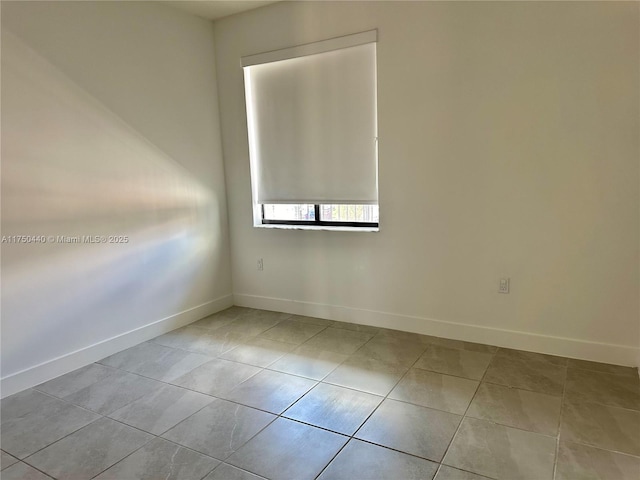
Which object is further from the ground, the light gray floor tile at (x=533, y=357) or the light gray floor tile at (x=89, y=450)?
the light gray floor tile at (x=533, y=357)

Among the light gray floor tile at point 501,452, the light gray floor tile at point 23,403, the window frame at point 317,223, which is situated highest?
the window frame at point 317,223

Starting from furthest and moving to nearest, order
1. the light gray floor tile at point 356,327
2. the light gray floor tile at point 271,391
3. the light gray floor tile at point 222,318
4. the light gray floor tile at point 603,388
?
the light gray floor tile at point 222,318, the light gray floor tile at point 356,327, the light gray floor tile at point 271,391, the light gray floor tile at point 603,388

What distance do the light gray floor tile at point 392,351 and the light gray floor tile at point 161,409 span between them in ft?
3.92

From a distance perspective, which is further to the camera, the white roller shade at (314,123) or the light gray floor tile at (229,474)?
the white roller shade at (314,123)

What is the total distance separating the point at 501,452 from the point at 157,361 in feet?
7.84

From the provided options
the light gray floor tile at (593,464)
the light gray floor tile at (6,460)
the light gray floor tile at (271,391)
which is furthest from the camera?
the light gray floor tile at (271,391)

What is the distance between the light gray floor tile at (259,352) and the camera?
3104mm

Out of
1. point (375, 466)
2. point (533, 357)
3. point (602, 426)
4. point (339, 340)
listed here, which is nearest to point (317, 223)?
point (339, 340)

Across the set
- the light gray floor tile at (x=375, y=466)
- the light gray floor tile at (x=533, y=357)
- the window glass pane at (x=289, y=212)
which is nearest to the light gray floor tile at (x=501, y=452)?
the light gray floor tile at (x=375, y=466)

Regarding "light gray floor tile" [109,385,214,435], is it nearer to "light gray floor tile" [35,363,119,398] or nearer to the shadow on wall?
"light gray floor tile" [35,363,119,398]

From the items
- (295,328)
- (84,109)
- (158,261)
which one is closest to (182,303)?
(158,261)

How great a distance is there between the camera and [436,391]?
8.43 feet

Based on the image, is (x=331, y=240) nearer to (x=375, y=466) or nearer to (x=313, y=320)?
(x=313, y=320)

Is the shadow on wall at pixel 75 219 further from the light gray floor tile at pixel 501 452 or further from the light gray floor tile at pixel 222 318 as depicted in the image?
the light gray floor tile at pixel 501 452
